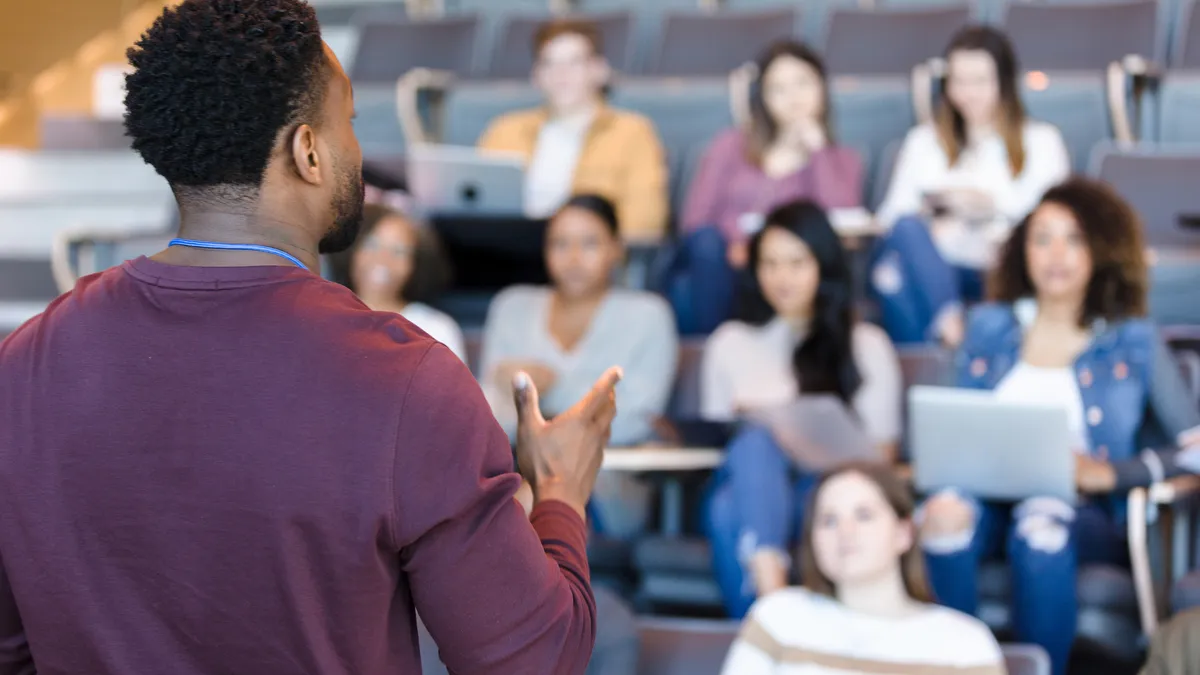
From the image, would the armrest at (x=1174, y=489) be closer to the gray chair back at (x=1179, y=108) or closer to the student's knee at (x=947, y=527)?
the student's knee at (x=947, y=527)

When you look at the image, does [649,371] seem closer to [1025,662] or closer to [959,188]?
[959,188]

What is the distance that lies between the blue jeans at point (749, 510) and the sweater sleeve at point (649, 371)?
0.73 ft

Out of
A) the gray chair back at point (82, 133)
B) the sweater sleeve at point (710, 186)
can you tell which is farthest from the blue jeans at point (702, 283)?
the gray chair back at point (82, 133)

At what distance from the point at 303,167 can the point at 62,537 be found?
0.68 ft

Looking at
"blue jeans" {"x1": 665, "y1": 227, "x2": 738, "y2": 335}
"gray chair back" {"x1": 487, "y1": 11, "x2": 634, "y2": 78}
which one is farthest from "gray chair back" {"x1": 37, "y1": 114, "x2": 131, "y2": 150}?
"blue jeans" {"x1": 665, "y1": 227, "x2": 738, "y2": 335}

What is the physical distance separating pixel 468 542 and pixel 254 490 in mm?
99

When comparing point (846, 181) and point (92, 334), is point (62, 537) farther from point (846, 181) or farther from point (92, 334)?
point (846, 181)

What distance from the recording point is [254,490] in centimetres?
61

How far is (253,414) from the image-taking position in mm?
616

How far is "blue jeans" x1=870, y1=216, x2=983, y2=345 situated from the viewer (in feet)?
6.82

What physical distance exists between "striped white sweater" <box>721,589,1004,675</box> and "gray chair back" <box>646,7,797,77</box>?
1810 millimetres

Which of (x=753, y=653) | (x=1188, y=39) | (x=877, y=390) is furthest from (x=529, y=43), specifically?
(x=753, y=653)

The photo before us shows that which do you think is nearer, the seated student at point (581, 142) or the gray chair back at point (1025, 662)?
the gray chair back at point (1025, 662)

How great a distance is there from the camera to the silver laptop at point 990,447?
1.63 m
